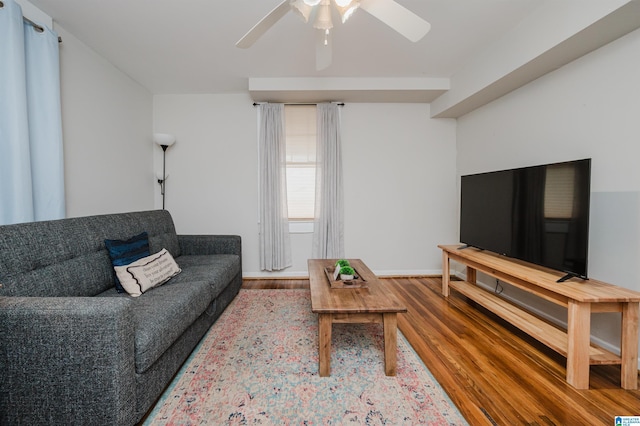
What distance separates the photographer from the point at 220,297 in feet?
8.08

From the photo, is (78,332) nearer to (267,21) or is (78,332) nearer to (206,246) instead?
(267,21)

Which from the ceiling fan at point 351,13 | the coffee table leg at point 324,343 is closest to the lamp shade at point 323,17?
the ceiling fan at point 351,13

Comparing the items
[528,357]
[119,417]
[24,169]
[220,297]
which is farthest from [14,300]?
[528,357]

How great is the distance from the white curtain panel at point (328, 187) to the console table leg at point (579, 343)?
2.41 m

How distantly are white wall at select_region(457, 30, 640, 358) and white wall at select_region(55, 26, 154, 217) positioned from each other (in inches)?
167

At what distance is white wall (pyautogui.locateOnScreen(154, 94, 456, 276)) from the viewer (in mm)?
3660

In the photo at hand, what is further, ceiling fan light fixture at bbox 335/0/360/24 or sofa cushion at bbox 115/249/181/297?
sofa cushion at bbox 115/249/181/297

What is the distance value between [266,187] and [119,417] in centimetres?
272

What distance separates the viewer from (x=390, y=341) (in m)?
1.65

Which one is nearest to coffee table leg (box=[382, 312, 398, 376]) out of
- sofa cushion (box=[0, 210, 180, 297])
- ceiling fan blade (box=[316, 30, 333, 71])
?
ceiling fan blade (box=[316, 30, 333, 71])

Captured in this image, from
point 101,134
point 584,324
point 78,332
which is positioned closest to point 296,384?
point 78,332

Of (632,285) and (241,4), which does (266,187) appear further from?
(632,285)

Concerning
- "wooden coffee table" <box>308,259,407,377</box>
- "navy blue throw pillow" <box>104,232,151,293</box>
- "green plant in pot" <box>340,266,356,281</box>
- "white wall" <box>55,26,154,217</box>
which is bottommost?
"wooden coffee table" <box>308,259,407,377</box>

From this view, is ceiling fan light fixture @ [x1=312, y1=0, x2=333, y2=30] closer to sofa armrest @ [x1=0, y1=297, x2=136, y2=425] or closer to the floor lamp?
sofa armrest @ [x1=0, y1=297, x2=136, y2=425]
